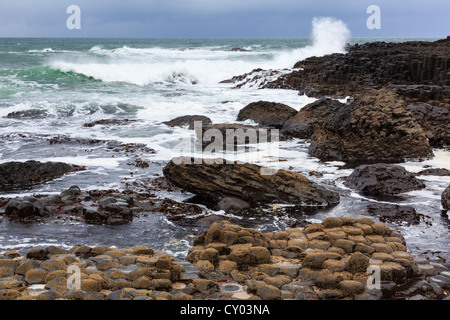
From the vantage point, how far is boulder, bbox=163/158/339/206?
28.9ft

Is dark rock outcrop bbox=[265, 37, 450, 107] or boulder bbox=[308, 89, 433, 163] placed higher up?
dark rock outcrop bbox=[265, 37, 450, 107]

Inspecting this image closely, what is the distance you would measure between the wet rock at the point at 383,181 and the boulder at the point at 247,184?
2.69 ft

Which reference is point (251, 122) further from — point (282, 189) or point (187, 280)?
point (187, 280)

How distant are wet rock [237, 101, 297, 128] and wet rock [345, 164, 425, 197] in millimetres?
6757

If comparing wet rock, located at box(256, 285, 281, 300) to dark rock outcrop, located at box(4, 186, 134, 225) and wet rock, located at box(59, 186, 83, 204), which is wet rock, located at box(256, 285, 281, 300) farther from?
wet rock, located at box(59, 186, 83, 204)

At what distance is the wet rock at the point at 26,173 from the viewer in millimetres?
10047

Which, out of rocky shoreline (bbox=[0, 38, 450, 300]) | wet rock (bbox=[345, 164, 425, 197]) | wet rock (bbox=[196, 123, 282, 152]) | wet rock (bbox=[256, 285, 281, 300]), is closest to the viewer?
wet rock (bbox=[256, 285, 281, 300])

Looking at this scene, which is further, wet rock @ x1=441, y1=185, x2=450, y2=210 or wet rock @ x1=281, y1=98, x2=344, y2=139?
wet rock @ x1=281, y1=98, x2=344, y2=139

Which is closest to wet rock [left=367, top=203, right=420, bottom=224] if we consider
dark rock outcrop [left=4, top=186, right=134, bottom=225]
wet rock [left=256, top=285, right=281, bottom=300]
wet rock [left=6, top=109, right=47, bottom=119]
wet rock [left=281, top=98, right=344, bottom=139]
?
wet rock [left=256, top=285, right=281, bottom=300]

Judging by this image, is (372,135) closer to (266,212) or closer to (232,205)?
(266,212)

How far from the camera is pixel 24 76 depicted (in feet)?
106

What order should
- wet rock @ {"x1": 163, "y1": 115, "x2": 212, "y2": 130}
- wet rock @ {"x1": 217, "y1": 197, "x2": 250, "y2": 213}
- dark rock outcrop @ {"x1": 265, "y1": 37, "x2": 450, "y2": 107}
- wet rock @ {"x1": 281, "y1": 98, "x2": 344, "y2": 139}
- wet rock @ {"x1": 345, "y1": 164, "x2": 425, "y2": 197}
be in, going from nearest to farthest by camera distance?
wet rock @ {"x1": 217, "y1": 197, "x2": 250, "y2": 213} < wet rock @ {"x1": 345, "y1": 164, "x2": 425, "y2": 197} < wet rock @ {"x1": 281, "y1": 98, "x2": 344, "y2": 139} < wet rock @ {"x1": 163, "y1": 115, "x2": 212, "y2": 130} < dark rock outcrop @ {"x1": 265, "y1": 37, "x2": 450, "y2": 107}
